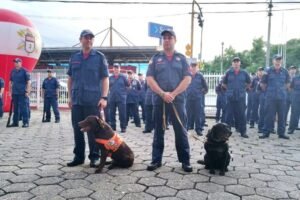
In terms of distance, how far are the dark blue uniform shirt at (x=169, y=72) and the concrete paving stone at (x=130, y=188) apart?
136 cm

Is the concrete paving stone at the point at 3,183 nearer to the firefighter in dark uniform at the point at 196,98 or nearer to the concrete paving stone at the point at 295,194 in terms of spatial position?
the concrete paving stone at the point at 295,194

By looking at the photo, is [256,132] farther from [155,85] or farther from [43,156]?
[43,156]

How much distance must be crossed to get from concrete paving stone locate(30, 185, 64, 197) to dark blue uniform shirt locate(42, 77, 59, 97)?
7816mm

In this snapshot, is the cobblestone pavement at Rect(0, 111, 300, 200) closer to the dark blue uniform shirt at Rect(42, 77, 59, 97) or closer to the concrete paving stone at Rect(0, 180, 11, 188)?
the concrete paving stone at Rect(0, 180, 11, 188)

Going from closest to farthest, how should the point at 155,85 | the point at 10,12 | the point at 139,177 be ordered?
1. the point at 139,177
2. the point at 155,85
3. the point at 10,12

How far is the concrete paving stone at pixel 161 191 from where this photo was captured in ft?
12.0

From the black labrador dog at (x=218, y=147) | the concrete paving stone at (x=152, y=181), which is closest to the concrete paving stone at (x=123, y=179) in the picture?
the concrete paving stone at (x=152, y=181)

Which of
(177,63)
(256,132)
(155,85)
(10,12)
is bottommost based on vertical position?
(256,132)

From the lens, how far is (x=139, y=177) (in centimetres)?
432

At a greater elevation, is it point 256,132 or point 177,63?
point 177,63

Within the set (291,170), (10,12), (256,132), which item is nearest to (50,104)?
(10,12)

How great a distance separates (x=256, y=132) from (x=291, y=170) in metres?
4.49

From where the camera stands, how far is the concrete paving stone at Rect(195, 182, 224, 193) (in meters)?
3.84

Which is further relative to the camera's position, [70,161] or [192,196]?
[70,161]
